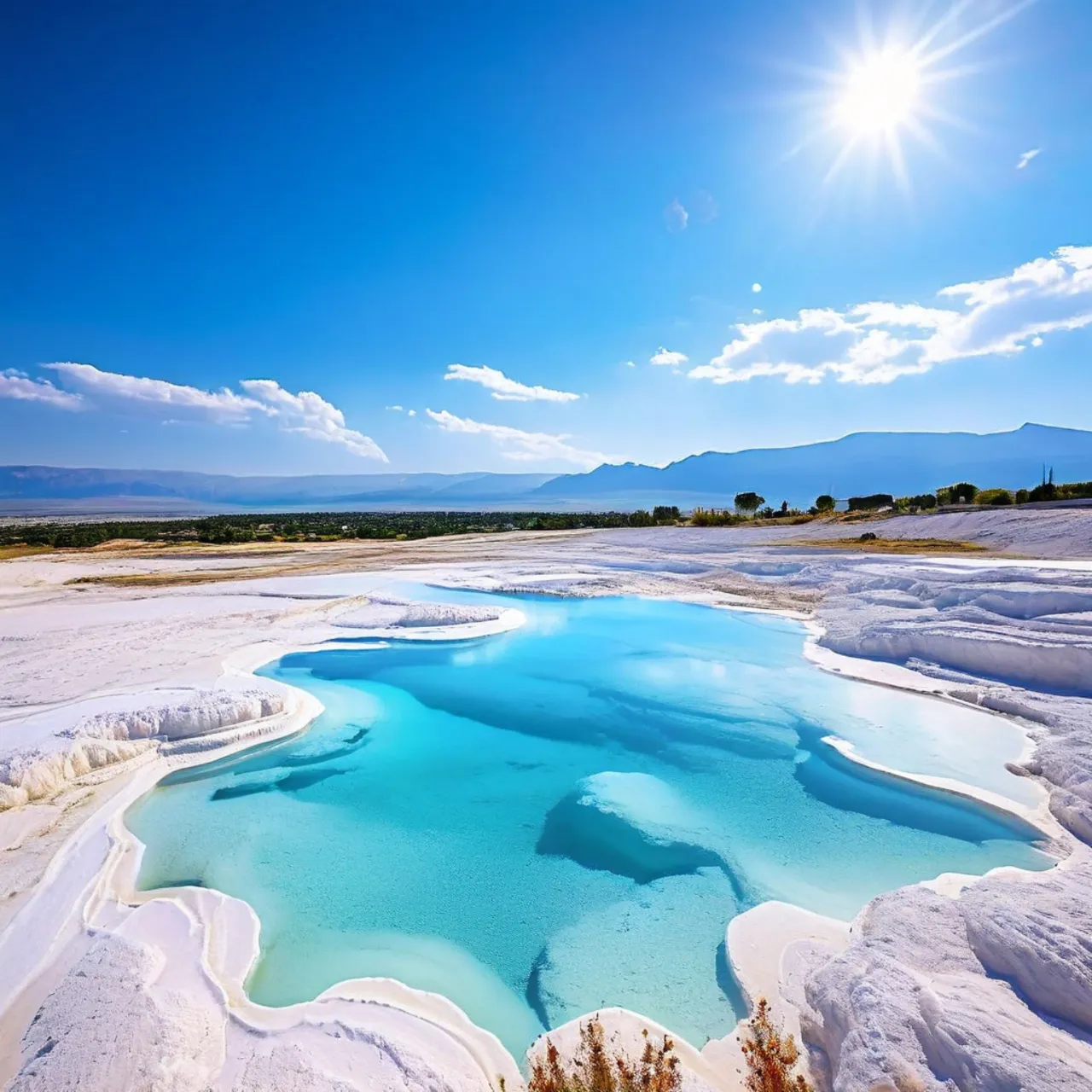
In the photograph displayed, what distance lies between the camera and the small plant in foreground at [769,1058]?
8.75 feet

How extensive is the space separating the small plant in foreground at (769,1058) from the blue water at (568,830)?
0.58 feet

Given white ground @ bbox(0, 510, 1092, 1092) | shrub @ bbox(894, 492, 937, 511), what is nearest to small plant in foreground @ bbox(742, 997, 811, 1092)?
white ground @ bbox(0, 510, 1092, 1092)

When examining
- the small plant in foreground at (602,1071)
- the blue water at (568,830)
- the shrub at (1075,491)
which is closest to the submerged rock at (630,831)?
the blue water at (568,830)

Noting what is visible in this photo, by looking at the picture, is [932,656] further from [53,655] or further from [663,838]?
[53,655]

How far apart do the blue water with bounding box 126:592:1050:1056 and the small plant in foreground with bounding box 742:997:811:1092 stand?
0.18 meters

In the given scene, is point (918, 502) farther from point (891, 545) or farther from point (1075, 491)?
point (891, 545)

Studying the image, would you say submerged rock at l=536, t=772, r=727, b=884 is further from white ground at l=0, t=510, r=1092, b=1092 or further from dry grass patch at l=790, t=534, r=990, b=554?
dry grass patch at l=790, t=534, r=990, b=554

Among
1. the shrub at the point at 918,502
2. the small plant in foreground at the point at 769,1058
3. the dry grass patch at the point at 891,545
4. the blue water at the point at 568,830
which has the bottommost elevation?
the blue water at the point at 568,830

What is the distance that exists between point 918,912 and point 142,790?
21.2ft

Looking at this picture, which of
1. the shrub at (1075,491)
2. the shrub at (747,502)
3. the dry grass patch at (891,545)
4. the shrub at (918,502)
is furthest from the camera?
the shrub at (747,502)

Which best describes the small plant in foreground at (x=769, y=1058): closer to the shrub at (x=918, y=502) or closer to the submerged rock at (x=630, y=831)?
the submerged rock at (x=630, y=831)

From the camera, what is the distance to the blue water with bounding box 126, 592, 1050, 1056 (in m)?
3.58

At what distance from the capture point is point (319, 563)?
2012cm

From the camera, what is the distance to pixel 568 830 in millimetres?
5078
